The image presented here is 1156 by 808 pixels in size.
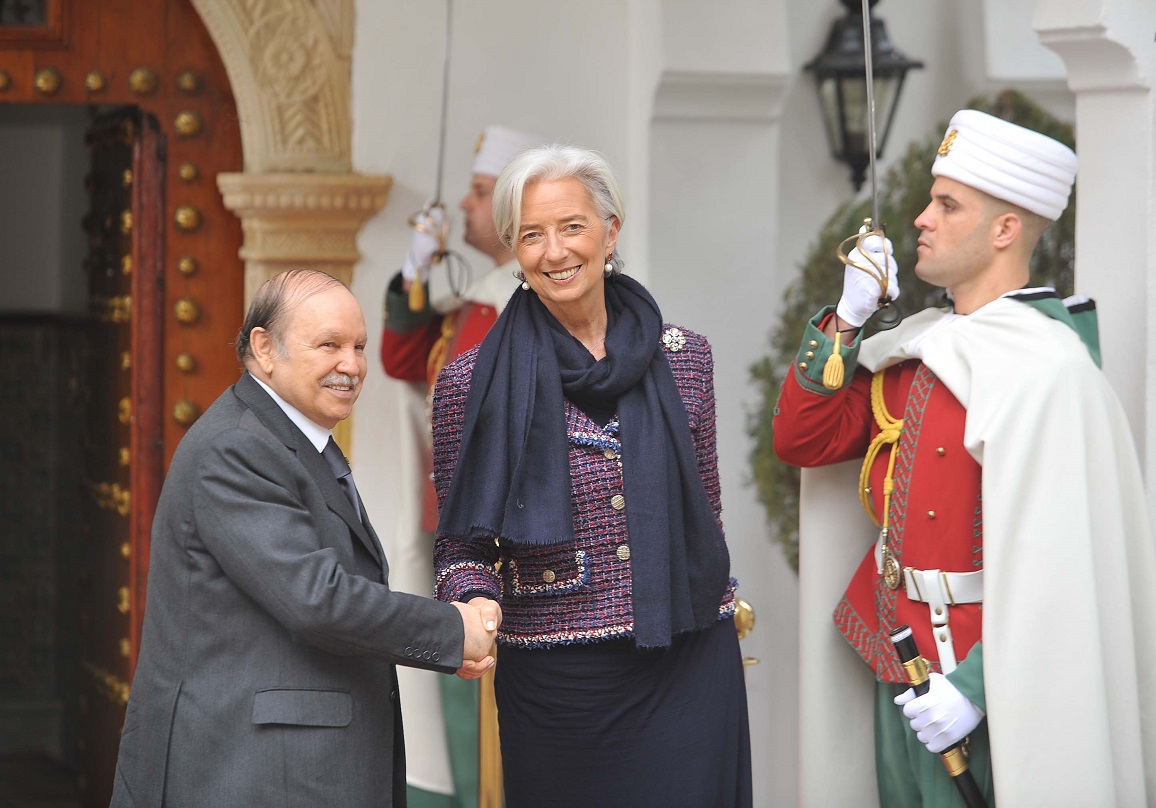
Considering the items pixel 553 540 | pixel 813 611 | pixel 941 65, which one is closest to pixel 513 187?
pixel 553 540

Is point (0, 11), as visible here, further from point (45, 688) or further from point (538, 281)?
point (45, 688)

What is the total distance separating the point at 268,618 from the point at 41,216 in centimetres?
501

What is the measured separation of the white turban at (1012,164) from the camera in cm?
276

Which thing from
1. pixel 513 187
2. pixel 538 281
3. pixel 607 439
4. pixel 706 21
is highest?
pixel 706 21

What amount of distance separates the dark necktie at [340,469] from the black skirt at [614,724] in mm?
461

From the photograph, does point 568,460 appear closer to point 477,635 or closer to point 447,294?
point 477,635

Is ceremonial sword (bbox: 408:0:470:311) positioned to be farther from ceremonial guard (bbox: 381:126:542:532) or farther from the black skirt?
the black skirt

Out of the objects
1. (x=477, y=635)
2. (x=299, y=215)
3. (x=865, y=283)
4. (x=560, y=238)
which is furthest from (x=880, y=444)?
(x=299, y=215)

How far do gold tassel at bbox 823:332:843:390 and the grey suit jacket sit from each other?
0.95m

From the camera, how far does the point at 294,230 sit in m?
4.57

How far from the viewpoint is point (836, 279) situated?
14.7ft

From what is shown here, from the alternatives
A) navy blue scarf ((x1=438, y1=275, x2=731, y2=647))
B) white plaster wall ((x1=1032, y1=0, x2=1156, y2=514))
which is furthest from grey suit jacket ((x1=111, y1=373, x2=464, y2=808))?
white plaster wall ((x1=1032, y1=0, x2=1156, y2=514))

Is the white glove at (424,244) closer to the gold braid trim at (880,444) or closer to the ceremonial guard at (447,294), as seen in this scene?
the ceremonial guard at (447,294)

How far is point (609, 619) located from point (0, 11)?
2.92 meters
